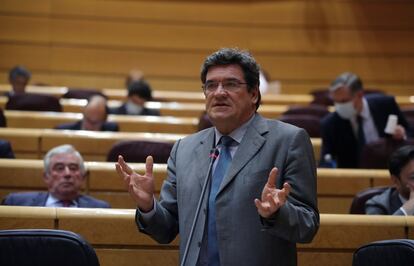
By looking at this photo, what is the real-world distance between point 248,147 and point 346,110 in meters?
2.68

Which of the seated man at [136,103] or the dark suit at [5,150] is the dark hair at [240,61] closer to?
the dark suit at [5,150]

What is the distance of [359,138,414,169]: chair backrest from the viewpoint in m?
4.46

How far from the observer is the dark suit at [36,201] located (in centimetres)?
337

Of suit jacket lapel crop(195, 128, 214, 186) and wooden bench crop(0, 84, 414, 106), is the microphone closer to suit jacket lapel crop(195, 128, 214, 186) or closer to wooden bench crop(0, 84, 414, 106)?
A: suit jacket lapel crop(195, 128, 214, 186)

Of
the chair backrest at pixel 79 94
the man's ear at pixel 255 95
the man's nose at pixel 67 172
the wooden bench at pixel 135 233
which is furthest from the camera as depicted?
the chair backrest at pixel 79 94

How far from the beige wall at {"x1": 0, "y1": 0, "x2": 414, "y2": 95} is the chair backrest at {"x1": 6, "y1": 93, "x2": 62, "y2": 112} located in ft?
8.51

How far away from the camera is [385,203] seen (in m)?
3.26

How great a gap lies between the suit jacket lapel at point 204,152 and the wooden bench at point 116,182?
1458mm

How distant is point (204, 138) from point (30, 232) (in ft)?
1.85

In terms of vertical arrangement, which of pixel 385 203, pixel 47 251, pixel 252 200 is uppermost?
pixel 252 200

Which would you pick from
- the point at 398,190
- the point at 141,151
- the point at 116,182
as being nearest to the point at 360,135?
the point at 141,151

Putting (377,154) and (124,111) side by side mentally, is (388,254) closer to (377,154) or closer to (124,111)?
(377,154)

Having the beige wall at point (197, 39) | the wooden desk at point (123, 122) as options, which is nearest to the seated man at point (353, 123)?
the wooden desk at point (123, 122)

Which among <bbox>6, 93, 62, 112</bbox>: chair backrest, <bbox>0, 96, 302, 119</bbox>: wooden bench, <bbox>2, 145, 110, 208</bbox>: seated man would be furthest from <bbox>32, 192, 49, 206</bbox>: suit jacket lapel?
<bbox>0, 96, 302, 119</bbox>: wooden bench
